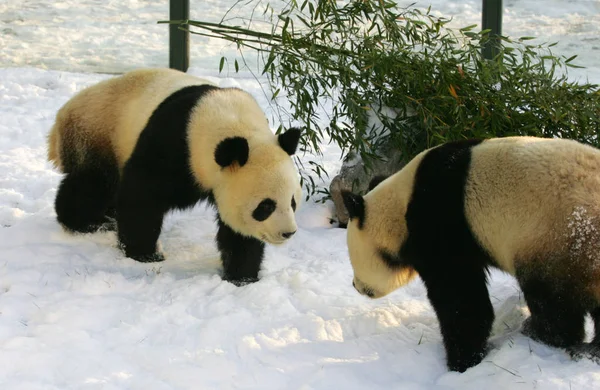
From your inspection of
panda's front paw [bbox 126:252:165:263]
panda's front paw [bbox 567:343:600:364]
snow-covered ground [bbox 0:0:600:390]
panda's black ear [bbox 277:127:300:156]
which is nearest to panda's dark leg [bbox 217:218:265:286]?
snow-covered ground [bbox 0:0:600:390]

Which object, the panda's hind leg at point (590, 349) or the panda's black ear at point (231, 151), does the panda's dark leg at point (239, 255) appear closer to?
the panda's black ear at point (231, 151)

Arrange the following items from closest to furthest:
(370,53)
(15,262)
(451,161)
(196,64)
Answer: (451,161) → (15,262) → (370,53) → (196,64)

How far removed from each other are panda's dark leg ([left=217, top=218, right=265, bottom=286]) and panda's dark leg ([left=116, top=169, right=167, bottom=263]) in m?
0.39

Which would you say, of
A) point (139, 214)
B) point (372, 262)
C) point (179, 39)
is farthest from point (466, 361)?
point (179, 39)

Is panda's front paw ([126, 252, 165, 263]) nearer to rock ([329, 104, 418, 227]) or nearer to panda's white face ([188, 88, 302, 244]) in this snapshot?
panda's white face ([188, 88, 302, 244])

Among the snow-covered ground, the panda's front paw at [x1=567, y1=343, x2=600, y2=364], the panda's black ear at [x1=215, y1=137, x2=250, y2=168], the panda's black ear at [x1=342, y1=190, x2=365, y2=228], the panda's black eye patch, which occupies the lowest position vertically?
the snow-covered ground

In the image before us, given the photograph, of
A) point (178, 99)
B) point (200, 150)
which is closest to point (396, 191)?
point (200, 150)

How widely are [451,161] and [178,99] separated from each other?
1795 mm

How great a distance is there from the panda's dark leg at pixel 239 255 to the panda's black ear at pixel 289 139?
1.89ft

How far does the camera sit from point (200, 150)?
4.11 meters

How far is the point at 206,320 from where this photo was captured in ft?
12.0

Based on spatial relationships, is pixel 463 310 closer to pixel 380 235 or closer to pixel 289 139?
pixel 380 235

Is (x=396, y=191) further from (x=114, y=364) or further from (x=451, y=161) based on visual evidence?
(x=114, y=364)

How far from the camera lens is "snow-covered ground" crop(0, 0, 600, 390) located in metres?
3.06
